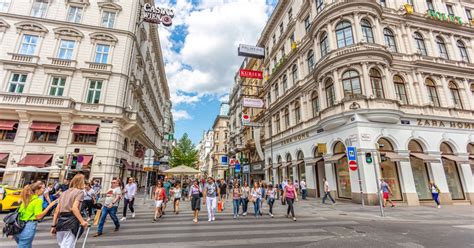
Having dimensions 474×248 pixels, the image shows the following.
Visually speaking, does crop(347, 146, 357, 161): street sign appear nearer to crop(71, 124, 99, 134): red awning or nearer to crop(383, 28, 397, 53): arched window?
crop(383, 28, 397, 53): arched window

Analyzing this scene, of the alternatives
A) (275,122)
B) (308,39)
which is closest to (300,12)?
(308,39)

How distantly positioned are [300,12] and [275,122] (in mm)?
13525

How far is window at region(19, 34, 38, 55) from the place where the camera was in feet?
64.4

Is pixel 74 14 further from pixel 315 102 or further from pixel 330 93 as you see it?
pixel 330 93

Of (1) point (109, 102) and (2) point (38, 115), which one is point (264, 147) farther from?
(2) point (38, 115)

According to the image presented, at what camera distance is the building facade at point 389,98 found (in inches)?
622

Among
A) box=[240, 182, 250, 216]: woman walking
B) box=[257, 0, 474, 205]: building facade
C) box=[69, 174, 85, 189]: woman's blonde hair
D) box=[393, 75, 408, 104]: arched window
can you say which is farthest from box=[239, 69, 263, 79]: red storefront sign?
box=[69, 174, 85, 189]: woman's blonde hair

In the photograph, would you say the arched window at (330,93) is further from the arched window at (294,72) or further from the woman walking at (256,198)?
the woman walking at (256,198)

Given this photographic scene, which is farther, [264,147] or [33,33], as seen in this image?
[264,147]

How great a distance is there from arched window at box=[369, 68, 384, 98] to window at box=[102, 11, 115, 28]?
25084 mm

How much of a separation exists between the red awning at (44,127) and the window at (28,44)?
23.2 feet

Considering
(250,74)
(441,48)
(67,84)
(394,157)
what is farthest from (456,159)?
(67,84)

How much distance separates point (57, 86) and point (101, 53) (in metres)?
4.96

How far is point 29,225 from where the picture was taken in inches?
160
